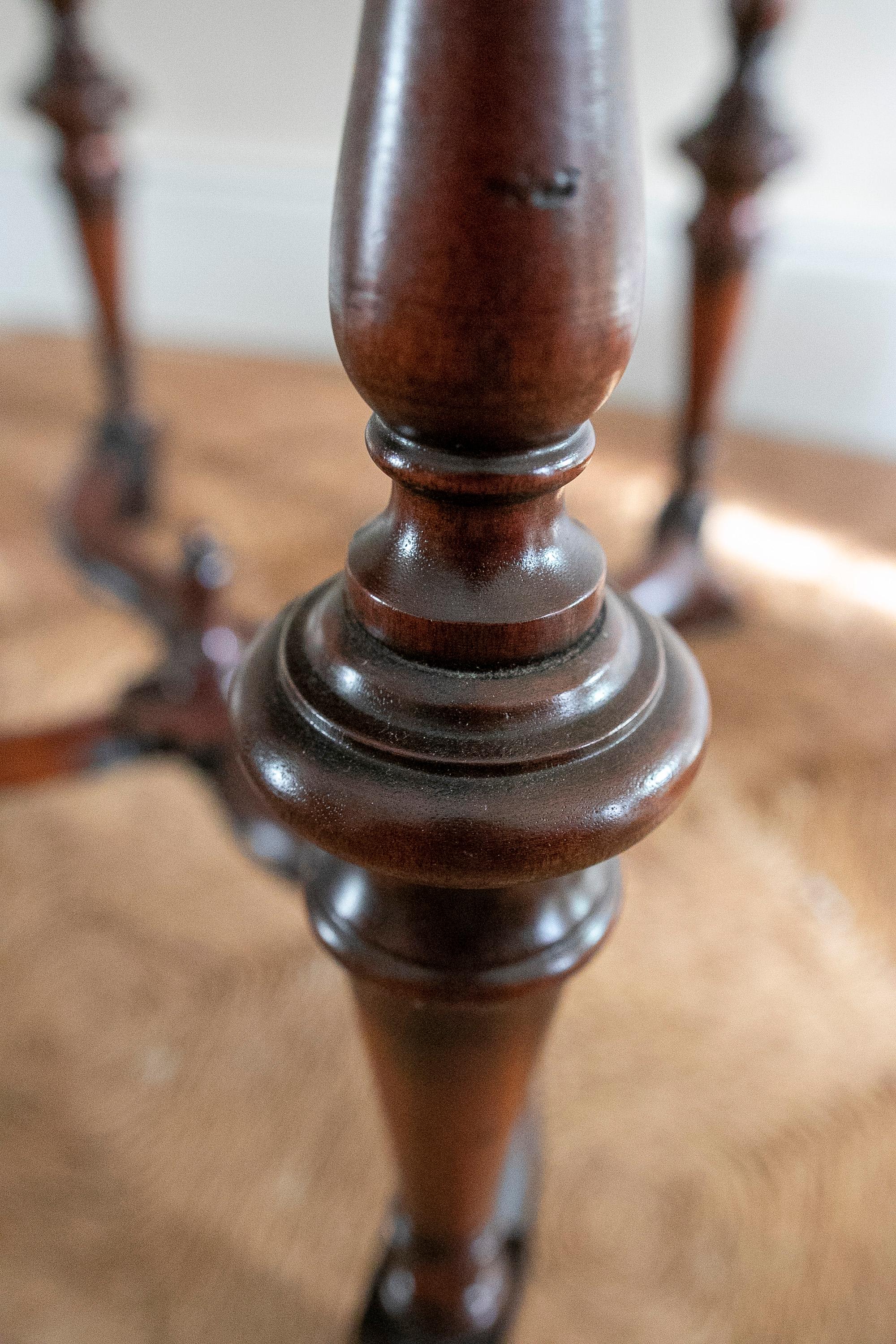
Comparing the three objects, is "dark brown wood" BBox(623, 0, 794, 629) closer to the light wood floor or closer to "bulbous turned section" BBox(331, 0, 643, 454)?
the light wood floor

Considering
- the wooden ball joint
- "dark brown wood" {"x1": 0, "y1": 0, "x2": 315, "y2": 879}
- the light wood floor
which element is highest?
the wooden ball joint

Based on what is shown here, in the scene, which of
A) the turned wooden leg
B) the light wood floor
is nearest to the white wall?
the turned wooden leg

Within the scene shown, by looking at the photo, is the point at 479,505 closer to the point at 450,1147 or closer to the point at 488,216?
the point at 488,216

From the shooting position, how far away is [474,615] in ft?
0.81

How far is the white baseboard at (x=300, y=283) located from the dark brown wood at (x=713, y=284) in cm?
26

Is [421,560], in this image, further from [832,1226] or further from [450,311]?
[832,1226]

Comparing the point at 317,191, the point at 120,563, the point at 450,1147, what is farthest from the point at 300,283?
the point at 450,1147

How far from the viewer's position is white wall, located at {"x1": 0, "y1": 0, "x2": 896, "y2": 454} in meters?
1.03

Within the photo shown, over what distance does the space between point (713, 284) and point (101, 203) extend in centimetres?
43

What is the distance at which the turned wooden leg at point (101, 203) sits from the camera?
77cm

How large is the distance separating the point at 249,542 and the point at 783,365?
56 cm

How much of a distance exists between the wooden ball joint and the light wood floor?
184mm

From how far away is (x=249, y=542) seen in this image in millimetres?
938

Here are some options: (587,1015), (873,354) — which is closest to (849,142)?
(873,354)
